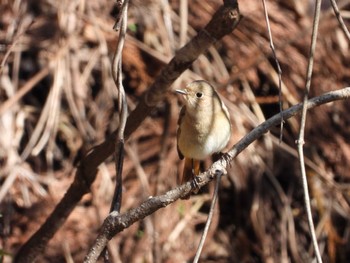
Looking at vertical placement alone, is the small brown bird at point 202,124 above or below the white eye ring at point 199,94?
below

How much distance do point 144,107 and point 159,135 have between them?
2.06 metres

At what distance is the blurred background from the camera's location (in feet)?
15.1

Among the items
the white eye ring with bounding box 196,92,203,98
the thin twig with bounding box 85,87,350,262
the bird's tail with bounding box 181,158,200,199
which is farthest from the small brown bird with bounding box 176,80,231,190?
the thin twig with bounding box 85,87,350,262

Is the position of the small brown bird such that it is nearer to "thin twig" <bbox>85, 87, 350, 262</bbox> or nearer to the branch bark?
the branch bark

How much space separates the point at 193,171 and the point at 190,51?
40.3 inches

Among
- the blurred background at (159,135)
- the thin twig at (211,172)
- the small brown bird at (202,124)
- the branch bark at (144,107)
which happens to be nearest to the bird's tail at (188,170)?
the small brown bird at (202,124)

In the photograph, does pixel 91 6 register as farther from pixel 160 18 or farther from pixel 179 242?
pixel 179 242

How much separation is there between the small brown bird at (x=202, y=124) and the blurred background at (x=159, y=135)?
1.28 meters

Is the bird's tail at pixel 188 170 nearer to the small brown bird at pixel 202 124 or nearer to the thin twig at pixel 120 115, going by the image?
the small brown bird at pixel 202 124

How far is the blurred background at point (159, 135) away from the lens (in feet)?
15.1

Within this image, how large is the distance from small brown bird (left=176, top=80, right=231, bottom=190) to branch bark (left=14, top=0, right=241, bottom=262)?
489mm

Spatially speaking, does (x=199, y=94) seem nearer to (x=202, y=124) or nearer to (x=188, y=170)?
(x=202, y=124)

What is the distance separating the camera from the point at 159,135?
4.92m

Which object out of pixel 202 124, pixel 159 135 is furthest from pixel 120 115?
pixel 159 135
